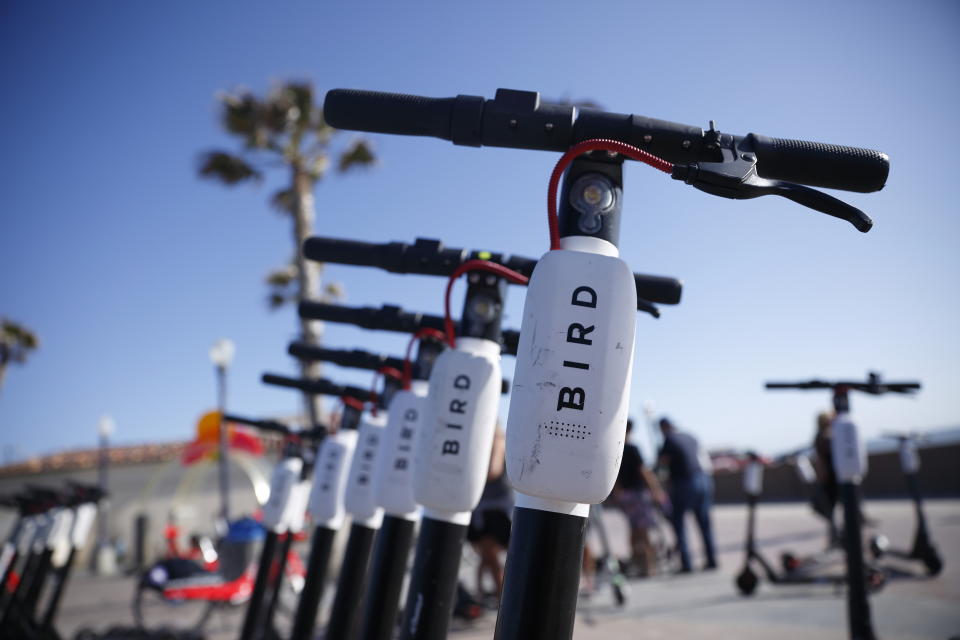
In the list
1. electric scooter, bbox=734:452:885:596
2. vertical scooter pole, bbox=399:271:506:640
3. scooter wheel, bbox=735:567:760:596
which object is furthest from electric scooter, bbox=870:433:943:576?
vertical scooter pole, bbox=399:271:506:640

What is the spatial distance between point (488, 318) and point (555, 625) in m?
1.09

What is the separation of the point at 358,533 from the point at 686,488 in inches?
219

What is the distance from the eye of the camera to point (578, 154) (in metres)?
1.30

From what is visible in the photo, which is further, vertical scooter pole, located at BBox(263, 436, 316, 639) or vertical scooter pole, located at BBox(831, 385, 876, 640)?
vertical scooter pole, located at BBox(263, 436, 316, 639)

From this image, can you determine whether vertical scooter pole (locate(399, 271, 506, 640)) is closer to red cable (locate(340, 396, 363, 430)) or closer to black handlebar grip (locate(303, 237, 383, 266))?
black handlebar grip (locate(303, 237, 383, 266))

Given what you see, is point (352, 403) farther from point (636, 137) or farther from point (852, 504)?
point (852, 504)

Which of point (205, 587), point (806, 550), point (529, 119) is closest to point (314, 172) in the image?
point (205, 587)

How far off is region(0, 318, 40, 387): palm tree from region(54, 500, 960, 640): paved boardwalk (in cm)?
1906

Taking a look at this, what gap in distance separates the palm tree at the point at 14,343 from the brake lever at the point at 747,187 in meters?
27.9

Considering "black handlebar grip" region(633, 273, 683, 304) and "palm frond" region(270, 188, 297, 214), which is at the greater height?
"palm frond" region(270, 188, 297, 214)

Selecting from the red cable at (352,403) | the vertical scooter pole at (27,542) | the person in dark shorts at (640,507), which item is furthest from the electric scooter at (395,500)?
the person in dark shorts at (640,507)

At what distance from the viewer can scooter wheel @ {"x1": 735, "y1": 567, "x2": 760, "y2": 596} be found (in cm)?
547

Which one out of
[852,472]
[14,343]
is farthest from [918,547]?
[14,343]

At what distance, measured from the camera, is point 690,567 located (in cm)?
708
